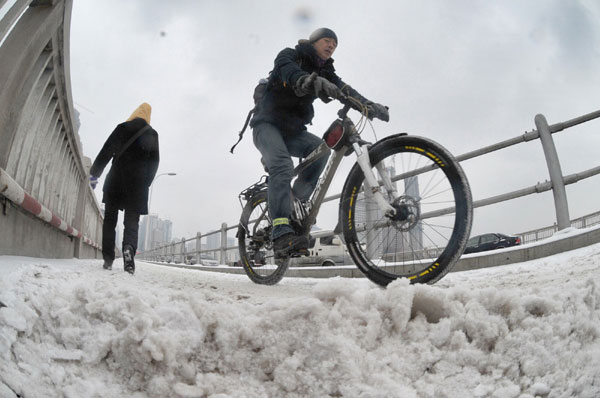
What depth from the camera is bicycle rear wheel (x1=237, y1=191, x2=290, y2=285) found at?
10.1 ft

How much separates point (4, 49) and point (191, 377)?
1.96 m

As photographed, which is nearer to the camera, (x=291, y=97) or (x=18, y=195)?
(x=18, y=195)

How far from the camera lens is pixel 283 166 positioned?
248cm

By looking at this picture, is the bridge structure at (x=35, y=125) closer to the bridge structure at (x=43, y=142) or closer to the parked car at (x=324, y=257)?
the bridge structure at (x=43, y=142)

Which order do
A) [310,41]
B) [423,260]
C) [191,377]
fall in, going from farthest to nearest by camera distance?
[310,41], [423,260], [191,377]

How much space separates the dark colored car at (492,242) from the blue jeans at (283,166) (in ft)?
44.7

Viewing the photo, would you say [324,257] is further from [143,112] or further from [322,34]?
[322,34]

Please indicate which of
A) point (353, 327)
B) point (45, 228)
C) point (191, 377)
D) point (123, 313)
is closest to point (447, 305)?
point (353, 327)

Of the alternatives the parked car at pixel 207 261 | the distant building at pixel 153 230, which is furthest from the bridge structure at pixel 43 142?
the distant building at pixel 153 230

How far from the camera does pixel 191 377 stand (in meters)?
0.79

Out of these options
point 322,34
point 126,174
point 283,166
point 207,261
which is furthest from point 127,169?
point 207,261

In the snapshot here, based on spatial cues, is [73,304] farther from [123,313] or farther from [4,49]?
[4,49]

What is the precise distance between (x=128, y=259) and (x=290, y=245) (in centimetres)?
164

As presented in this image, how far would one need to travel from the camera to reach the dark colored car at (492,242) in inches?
564
